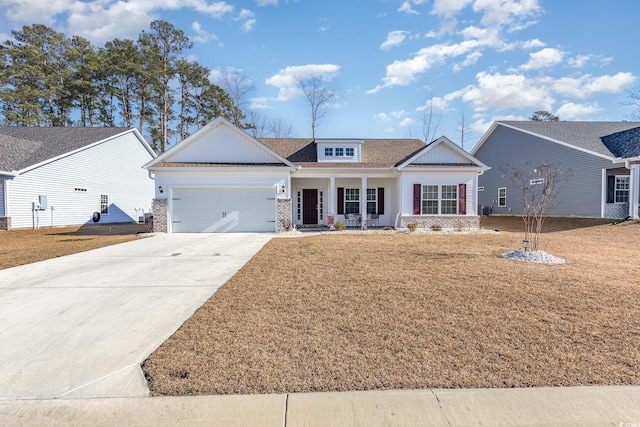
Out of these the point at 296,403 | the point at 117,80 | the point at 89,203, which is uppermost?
the point at 117,80

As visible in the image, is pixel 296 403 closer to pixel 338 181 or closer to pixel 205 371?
pixel 205 371

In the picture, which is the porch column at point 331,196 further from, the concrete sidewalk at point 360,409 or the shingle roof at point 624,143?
the shingle roof at point 624,143

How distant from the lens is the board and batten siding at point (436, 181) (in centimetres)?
1493

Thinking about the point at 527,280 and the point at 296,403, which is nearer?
the point at 296,403

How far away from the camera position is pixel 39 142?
63.4 ft

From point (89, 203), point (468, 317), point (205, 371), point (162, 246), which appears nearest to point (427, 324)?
point (468, 317)

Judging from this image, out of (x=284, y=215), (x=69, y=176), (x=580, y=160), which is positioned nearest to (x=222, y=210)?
(x=284, y=215)

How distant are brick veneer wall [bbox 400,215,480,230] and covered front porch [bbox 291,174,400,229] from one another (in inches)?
48.1

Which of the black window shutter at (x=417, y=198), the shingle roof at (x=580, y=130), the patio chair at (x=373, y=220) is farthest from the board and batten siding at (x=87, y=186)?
the shingle roof at (x=580, y=130)

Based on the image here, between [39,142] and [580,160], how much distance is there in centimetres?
3289

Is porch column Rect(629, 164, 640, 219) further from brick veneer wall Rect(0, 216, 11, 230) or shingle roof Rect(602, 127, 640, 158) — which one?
brick veneer wall Rect(0, 216, 11, 230)

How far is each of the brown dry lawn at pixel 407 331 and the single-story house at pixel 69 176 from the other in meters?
17.4

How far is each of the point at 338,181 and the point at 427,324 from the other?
12998 mm

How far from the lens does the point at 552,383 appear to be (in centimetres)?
252
